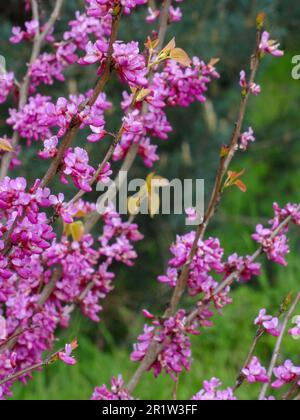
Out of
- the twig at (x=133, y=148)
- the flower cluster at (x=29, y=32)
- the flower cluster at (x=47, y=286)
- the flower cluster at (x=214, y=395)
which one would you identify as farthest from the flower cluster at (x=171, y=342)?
the flower cluster at (x=29, y=32)

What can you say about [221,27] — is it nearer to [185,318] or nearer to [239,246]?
[239,246]

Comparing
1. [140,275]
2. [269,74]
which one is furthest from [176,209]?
[269,74]

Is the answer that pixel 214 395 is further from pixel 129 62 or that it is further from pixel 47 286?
pixel 129 62

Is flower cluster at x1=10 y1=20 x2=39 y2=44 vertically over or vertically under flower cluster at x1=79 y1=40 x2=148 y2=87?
over

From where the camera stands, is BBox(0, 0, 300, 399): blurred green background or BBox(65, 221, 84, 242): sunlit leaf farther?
BBox(0, 0, 300, 399): blurred green background

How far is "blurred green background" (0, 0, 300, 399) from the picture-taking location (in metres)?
3.78

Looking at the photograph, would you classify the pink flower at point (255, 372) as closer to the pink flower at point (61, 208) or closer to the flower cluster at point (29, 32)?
the pink flower at point (61, 208)

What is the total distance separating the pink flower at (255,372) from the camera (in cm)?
162

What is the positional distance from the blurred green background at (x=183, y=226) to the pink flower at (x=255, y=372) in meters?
1.83

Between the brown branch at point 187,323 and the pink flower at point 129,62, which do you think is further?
the brown branch at point 187,323

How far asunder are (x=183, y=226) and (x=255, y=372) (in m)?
2.59

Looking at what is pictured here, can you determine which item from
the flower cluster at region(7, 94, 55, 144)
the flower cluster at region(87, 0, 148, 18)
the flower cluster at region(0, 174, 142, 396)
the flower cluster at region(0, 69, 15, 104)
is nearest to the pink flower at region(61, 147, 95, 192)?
the flower cluster at region(0, 174, 142, 396)

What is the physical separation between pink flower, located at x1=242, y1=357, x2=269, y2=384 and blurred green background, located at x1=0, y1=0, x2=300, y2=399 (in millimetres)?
1832

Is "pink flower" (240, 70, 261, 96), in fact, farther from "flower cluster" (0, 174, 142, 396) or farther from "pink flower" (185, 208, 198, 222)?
"flower cluster" (0, 174, 142, 396)
